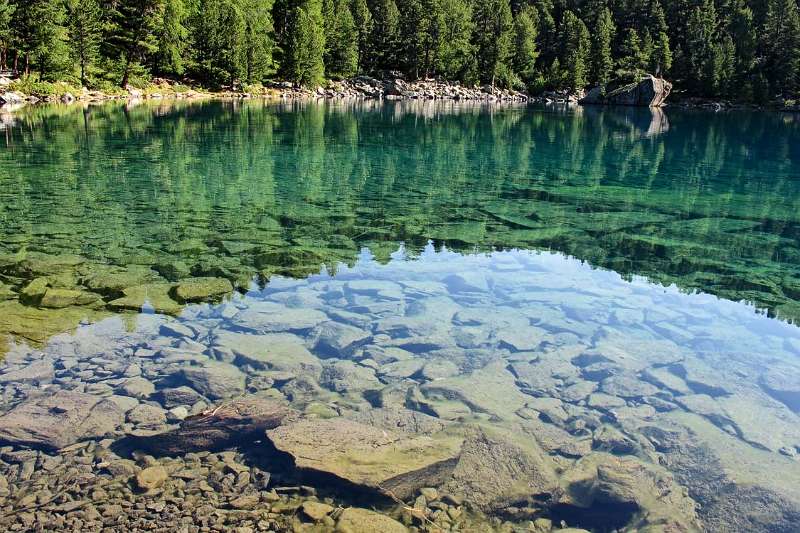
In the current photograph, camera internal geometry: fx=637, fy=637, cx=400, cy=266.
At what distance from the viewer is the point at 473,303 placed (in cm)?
1029

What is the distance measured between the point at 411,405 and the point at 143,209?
11.2 metres

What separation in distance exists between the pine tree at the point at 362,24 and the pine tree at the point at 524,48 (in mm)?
26065

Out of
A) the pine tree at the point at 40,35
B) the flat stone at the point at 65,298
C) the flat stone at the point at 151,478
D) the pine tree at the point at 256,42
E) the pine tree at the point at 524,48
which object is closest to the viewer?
the flat stone at the point at 151,478

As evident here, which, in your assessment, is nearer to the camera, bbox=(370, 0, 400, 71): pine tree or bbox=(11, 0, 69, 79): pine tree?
bbox=(11, 0, 69, 79): pine tree

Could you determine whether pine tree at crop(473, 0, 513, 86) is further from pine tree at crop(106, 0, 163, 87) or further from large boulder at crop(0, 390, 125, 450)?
large boulder at crop(0, 390, 125, 450)

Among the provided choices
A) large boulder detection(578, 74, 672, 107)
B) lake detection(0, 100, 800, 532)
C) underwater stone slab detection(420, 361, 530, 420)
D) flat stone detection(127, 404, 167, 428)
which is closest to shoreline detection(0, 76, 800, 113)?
large boulder detection(578, 74, 672, 107)

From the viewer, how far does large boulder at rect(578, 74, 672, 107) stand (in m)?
90.2

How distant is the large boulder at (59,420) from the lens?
5891 mm

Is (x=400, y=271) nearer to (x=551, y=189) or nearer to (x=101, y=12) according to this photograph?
(x=551, y=189)

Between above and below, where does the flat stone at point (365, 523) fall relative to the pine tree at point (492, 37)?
below

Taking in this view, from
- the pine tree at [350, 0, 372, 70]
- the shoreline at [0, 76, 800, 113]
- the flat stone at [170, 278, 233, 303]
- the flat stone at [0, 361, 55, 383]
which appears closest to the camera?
the flat stone at [0, 361, 55, 383]

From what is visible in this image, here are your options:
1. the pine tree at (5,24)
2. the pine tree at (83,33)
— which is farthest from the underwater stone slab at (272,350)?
the pine tree at (83,33)

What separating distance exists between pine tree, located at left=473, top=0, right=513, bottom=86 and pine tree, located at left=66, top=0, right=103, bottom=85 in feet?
207

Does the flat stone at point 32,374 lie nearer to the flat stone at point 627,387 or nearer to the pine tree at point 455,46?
the flat stone at point 627,387
